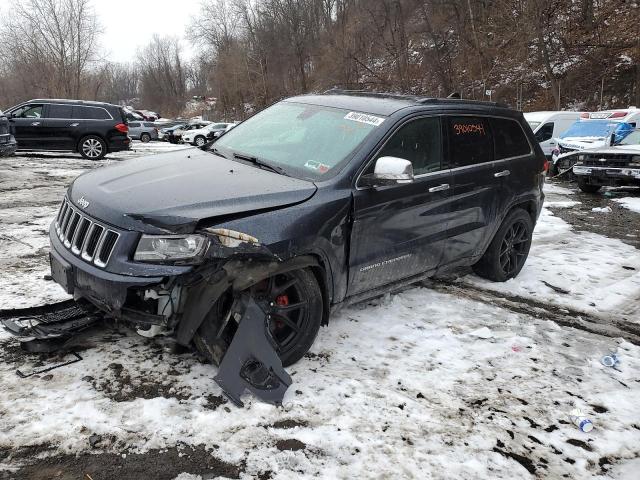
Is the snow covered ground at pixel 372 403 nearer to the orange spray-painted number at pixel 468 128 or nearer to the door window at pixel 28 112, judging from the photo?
the orange spray-painted number at pixel 468 128

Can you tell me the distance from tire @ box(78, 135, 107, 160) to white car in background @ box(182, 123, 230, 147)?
17.3 meters

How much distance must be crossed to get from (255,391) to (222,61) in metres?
61.8

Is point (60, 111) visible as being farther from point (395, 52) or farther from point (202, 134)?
point (395, 52)

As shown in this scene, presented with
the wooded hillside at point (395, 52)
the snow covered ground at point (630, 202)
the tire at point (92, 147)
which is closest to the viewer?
the snow covered ground at point (630, 202)

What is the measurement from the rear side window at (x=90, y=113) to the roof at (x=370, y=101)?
12766mm

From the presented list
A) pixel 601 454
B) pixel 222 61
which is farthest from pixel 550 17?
pixel 222 61

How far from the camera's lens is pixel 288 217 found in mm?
3145

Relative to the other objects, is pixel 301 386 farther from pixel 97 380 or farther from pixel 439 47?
pixel 439 47

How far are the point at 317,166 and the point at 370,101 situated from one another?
37.4 inches

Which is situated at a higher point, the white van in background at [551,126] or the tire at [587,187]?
the white van in background at [551,126]

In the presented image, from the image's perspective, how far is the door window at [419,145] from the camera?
3855mm

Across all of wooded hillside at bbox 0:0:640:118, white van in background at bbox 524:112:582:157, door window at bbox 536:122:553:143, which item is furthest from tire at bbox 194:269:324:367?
wooded hillside at bbox 0:0:640:118

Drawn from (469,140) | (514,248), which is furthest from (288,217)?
(514,248)

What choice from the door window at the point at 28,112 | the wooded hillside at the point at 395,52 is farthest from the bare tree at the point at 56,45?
the door window at the point at 28,112
